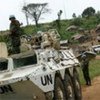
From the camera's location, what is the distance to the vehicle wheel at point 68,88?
16375 millimetres

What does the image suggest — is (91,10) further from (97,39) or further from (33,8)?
(97,39)

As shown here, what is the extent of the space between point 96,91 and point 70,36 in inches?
2005

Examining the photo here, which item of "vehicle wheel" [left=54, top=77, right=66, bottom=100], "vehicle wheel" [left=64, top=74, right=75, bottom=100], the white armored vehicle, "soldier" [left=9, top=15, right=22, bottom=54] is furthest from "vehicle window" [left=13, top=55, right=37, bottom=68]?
"soldier" [left=9, top=15, right=22, bottom=54]

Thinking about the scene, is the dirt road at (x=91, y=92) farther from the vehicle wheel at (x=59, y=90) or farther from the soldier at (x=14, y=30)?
the soldier at (x=14, y=30)

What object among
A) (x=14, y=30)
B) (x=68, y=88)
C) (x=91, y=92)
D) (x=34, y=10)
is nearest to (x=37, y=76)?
(x=68, y=88)

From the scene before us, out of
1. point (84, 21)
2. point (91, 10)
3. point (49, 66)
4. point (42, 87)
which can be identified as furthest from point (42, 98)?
point (91, 10)

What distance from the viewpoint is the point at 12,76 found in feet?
45.5

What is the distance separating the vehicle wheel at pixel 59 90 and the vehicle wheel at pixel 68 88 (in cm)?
69

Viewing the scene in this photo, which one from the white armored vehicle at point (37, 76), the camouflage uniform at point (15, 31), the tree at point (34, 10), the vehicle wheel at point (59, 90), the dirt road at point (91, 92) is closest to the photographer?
the white armored vehicle at point (37, 76)

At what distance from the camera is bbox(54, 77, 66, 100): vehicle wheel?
48.7 ft

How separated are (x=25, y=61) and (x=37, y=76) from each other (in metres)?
1.65

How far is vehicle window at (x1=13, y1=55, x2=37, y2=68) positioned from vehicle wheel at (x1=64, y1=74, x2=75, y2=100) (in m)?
1.69

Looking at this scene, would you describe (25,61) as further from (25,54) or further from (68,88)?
(68,88)

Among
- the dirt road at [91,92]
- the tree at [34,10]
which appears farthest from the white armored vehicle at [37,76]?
the tree at [34,10]
